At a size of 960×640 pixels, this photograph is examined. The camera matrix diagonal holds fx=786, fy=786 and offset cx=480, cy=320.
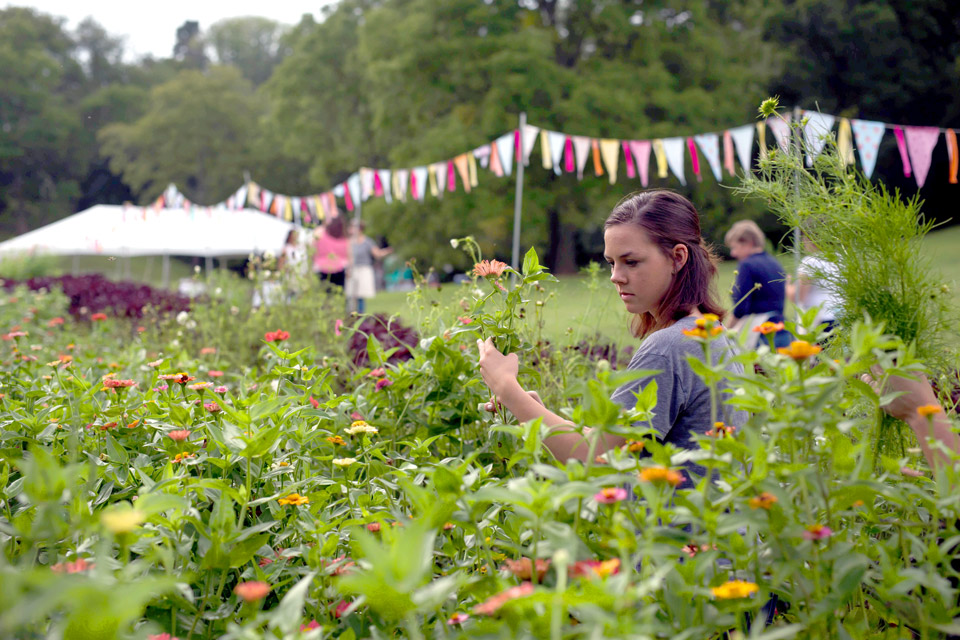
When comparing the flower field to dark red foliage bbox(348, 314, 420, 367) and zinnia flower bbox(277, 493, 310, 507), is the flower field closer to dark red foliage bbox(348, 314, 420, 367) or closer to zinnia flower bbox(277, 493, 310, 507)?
zinnia flower bbox(277, 493, 310, 507)

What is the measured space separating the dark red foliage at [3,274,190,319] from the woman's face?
17.4 ft

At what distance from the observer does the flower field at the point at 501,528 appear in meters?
0.79

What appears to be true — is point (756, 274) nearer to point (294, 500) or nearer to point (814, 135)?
point (814, 135)

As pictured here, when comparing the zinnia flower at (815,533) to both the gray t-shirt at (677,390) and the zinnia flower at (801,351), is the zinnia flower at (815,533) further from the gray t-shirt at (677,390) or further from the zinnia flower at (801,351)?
the gray t-shirt at (677,390)

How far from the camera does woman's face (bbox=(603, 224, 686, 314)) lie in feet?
5.60

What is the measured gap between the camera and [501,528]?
126 centimetres

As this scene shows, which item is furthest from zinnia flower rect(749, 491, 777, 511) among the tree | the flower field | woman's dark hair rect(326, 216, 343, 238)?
the tree

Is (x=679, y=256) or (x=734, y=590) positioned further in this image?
(x=679, y=256)

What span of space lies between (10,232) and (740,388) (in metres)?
41.6

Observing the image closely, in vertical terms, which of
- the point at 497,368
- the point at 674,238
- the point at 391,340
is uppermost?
the point at 674,238

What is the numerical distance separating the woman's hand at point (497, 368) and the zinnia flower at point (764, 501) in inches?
24.7

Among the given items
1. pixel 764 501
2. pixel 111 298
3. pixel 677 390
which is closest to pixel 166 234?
pixel 111 298

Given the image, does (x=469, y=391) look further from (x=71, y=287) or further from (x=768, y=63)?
(x=768, y=63)

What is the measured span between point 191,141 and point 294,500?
36.5 meters
